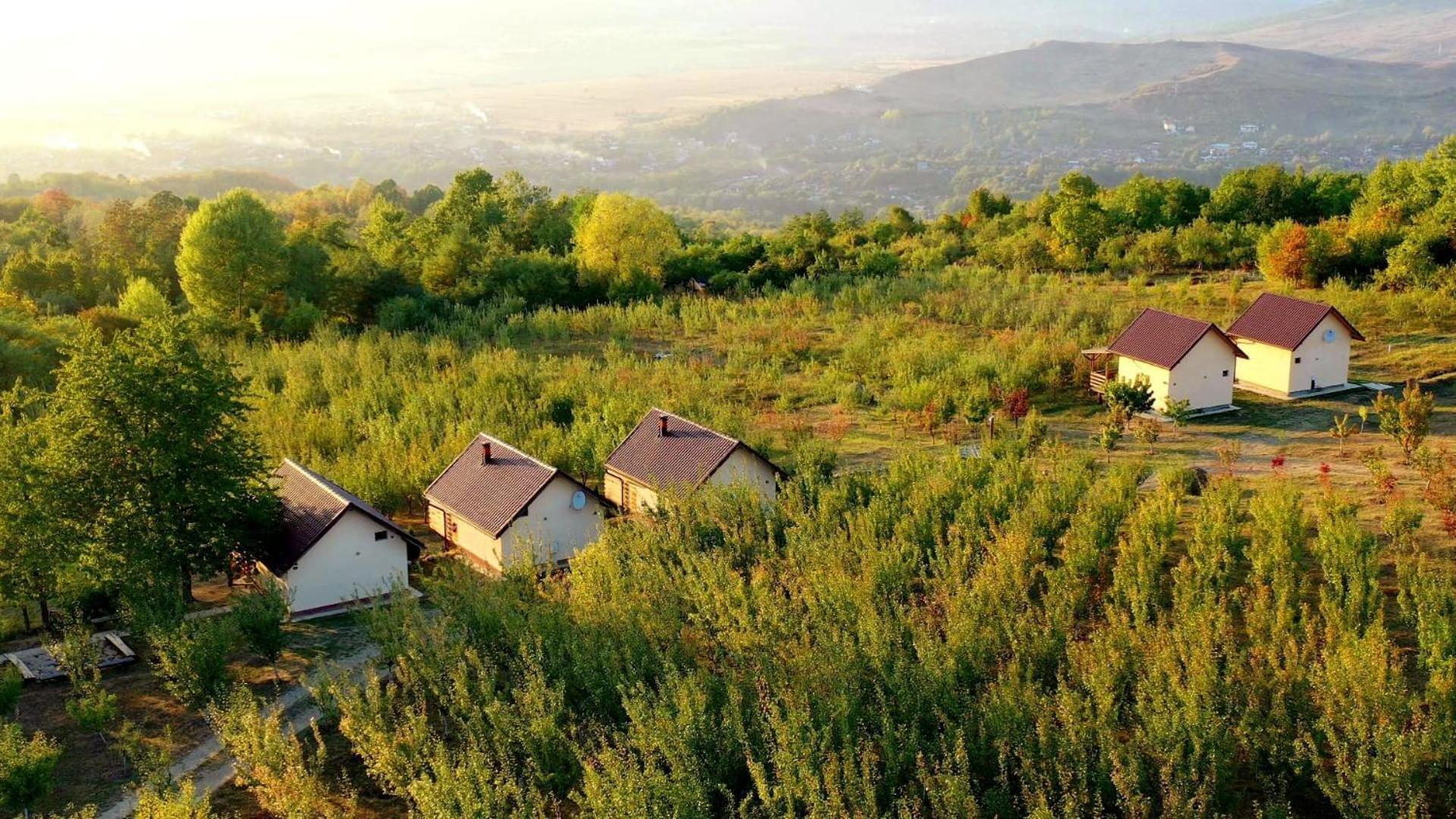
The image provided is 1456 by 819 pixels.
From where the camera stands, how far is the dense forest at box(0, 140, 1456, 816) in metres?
14.5

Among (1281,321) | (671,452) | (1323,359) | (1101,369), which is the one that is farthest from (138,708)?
(1323,359)

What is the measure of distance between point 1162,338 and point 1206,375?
1.43 m

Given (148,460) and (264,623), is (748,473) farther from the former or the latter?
(148,460)

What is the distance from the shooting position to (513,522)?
24766 millimetres

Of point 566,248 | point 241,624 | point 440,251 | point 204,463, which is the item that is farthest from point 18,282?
point 241,624

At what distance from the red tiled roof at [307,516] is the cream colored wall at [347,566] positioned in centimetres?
13

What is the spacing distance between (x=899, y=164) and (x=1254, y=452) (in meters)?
116

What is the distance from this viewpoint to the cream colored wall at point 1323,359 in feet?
107

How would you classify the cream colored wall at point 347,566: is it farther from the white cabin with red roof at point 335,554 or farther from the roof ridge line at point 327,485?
the roof ridge line at point 327,485

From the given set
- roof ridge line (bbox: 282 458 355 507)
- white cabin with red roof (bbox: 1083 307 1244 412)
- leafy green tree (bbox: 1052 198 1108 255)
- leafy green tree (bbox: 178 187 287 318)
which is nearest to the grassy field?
roof ridge line (bbox: 282 458 355 507)

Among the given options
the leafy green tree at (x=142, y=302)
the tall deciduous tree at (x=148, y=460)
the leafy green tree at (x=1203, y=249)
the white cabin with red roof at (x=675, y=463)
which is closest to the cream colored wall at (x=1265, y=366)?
the white cabin with red roof at (x=675, y=463)

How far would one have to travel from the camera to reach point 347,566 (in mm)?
23719

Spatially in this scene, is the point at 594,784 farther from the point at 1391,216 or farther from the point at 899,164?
the point at 899,164

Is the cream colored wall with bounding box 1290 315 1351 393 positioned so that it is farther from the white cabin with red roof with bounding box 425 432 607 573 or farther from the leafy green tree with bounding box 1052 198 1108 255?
the leafy green tree with bounding box 1052 198 1108 255
